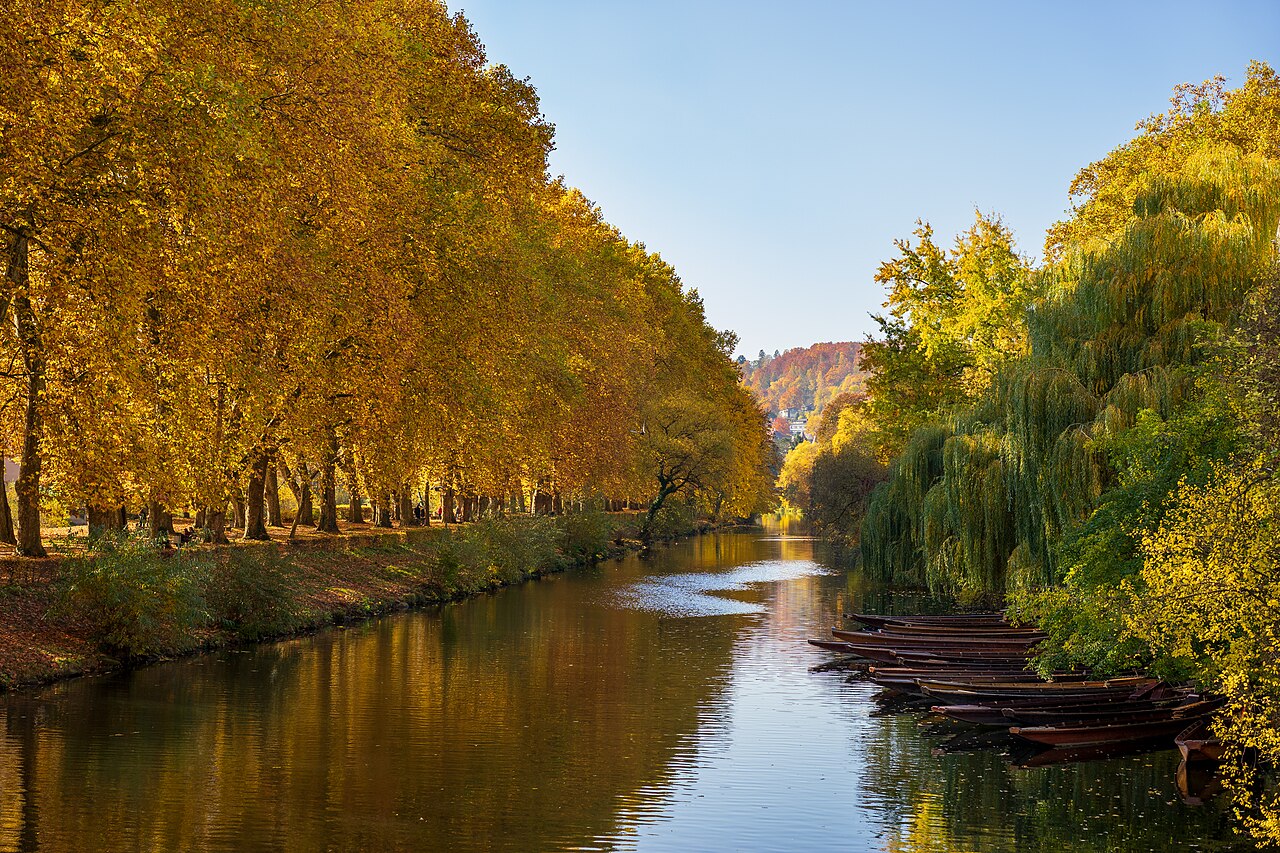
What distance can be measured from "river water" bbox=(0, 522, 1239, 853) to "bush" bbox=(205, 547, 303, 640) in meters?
0.76

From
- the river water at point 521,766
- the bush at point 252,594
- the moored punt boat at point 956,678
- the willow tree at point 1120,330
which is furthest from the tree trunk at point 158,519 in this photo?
the willow tree at point 1120,330

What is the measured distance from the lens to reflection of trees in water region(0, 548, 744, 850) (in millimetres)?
14977

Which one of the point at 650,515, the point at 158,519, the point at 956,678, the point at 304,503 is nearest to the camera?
the point at 956,678

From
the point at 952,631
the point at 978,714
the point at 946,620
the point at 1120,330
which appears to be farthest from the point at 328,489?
the point at 978,714

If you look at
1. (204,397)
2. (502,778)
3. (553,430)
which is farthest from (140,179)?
(553,430)

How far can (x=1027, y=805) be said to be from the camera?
16672mm

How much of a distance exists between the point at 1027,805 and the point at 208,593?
19531 millimetres

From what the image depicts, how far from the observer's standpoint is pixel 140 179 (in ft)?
70.9

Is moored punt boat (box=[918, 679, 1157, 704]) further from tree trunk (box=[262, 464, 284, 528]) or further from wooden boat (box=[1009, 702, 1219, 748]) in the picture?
tree trunk (box=[262, 464, 284, 528])

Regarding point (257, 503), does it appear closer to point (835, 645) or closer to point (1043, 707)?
point (835, 645)

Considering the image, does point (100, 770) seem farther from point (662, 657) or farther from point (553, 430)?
point (553, 430)

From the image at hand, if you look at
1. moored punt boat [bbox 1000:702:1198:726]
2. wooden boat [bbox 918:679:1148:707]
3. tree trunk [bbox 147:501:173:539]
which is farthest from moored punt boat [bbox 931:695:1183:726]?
tree trunk [bbox 147:501:173:539]

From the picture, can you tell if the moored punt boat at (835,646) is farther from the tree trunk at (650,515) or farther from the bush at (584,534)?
the tree trunk at (650,515)

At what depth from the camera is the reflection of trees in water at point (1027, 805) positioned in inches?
595
